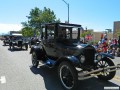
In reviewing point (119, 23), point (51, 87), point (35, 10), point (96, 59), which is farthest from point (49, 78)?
point (35, 10)

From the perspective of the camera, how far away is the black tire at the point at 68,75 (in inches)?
239

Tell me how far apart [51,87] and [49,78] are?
1237 mm

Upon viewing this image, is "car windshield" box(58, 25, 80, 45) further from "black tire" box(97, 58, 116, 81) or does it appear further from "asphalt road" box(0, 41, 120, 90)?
"asphalt road" box(0, 41, 120, 90)

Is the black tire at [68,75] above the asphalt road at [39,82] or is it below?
above

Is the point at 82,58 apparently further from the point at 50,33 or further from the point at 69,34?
the point at 50,33

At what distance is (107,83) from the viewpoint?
721 centimetres

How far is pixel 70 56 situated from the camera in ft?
21.9

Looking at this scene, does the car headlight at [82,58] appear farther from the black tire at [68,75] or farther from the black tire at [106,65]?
the black tire at [106,65]

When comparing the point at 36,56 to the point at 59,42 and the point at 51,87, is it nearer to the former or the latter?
the point at 59,42

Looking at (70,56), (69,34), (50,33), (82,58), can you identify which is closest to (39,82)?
(70,56)

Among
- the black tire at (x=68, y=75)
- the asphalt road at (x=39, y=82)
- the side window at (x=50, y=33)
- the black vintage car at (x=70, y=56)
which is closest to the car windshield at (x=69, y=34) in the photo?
the black vintage car at (x=70, y=56)

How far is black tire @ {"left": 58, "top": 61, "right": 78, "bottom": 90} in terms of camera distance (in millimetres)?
6063

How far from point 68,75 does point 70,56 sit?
0.63 metres

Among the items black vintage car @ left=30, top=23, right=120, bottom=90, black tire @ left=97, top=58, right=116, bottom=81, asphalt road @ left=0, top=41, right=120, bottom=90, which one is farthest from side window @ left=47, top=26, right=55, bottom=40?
black tire @ left=97, top=58, right=116, bottom=81
